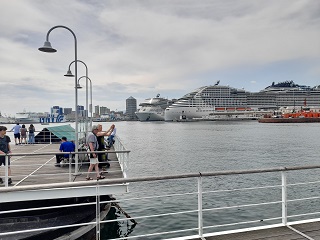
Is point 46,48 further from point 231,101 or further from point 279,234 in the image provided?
point 231,101

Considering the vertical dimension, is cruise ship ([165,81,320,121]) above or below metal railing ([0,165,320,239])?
above

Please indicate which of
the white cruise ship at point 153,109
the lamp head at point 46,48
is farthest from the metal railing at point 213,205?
the white cruise ship at point 153,109

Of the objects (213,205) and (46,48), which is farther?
(213,205)

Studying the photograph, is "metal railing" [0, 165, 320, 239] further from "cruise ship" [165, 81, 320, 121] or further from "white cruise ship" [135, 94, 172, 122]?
"white cruise ship" [135, 94, 172, 122]

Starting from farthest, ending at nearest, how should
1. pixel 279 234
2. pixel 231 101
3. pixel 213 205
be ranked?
pixel 231 101 < pixel 213 205 < pixel 279 234

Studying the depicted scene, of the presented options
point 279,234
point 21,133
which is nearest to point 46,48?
point 279,234

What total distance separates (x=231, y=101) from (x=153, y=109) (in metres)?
45.1

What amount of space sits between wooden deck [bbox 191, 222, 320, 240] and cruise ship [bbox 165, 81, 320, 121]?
449ft

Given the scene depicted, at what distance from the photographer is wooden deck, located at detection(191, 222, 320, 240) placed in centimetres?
430

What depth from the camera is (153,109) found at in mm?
163375

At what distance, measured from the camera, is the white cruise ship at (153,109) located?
161 metres

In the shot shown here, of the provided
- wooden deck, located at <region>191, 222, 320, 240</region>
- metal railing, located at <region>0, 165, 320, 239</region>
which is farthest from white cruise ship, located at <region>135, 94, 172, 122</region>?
wooden deck, located at <region>191, 222, 320, 240</region>

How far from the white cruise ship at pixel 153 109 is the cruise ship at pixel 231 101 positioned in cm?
1353

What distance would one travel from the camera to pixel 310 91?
149875mm
